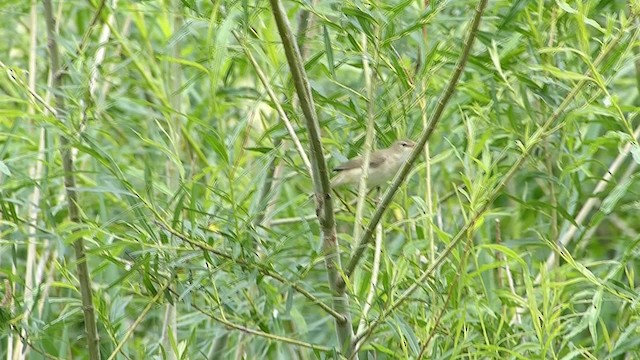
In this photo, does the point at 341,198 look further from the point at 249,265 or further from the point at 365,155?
the point at 249,265

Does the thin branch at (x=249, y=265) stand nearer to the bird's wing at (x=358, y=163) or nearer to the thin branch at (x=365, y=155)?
the thin branch at (x=365, y=155)

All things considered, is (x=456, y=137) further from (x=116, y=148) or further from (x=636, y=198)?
(x=116, y=148)

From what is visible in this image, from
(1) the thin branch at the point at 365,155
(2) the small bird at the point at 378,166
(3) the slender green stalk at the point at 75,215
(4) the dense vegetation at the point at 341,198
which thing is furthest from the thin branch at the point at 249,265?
(2) the small bird at the point at 378,166

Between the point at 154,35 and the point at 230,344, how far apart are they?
51.0 inches

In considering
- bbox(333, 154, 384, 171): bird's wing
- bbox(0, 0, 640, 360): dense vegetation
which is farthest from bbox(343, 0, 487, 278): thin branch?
bbox(333, 154, 384, 171): bird's wing

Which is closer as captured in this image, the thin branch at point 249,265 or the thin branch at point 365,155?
the thin branch at point 249,265

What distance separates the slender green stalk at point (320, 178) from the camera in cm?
182

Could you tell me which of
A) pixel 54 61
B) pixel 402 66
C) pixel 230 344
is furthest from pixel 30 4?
pixel 402 66

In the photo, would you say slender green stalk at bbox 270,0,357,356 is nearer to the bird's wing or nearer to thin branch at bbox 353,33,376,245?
thin branch at bbox 353,33,376,245

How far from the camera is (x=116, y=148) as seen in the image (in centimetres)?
309

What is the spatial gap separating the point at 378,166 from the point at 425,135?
3.53 ft

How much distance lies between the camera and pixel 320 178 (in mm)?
1952

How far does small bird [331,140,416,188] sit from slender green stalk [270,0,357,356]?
1.88 feet

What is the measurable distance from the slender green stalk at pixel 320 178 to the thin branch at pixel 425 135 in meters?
0.05
